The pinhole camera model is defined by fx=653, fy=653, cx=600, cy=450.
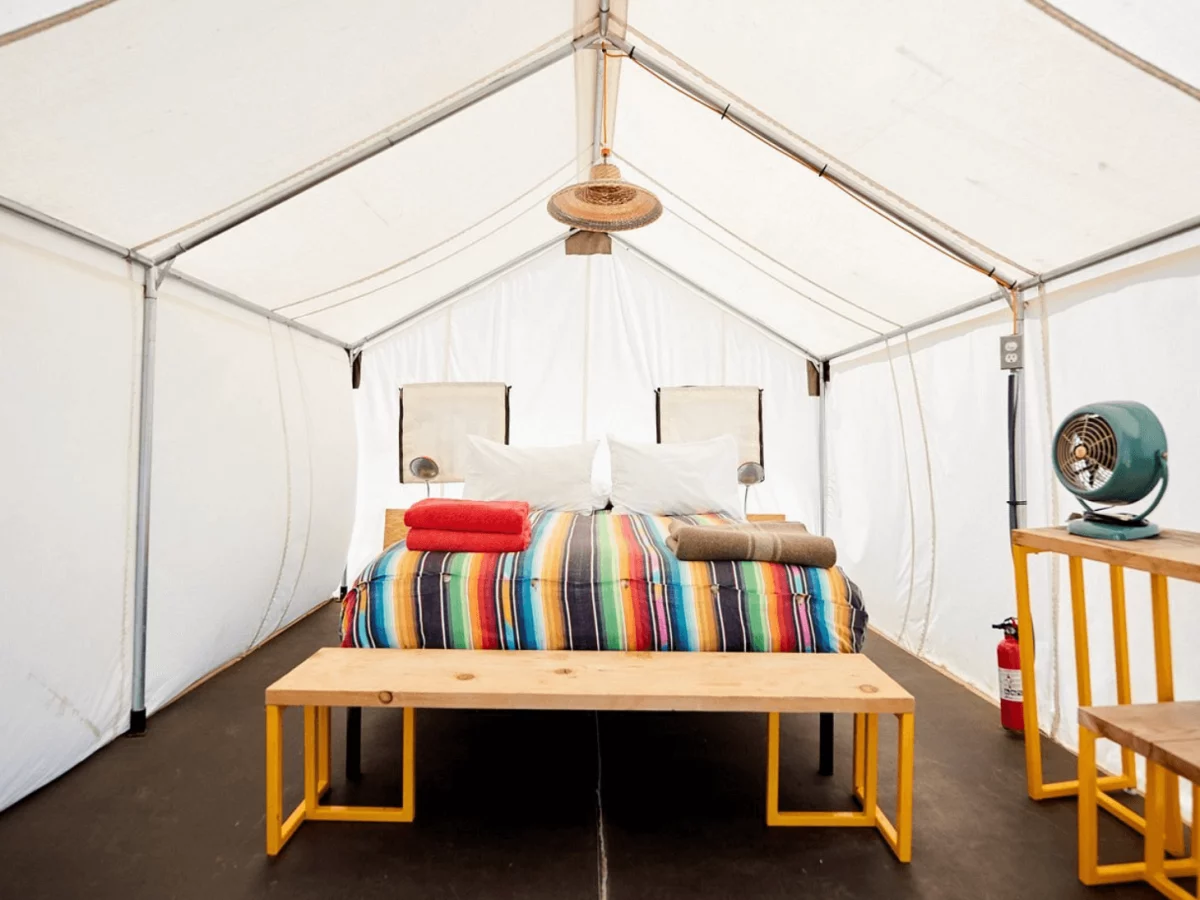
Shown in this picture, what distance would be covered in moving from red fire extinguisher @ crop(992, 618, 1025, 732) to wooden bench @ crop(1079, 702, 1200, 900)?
2.02ft

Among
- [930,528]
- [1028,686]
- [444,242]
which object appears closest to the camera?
[1028,686]

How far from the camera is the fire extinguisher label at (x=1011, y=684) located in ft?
7.52

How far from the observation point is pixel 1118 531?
5.23 ft

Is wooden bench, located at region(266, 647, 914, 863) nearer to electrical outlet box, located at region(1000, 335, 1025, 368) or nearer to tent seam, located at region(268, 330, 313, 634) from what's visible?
electrical outlet box, located at region(1000, 335, 1025, 368)

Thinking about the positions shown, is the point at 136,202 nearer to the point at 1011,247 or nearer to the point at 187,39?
the point at 187,39

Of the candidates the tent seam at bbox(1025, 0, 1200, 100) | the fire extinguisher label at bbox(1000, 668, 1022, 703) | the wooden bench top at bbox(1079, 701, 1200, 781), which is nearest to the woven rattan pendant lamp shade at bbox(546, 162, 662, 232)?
the tent seam at bbox(1025, 0, 1200, 100)

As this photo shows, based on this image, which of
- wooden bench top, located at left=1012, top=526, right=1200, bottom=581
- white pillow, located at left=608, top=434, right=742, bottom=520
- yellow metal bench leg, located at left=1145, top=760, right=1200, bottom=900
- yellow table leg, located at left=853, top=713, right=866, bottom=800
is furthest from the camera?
white pillow, located at left=608, top=434, right=742, bottom=520

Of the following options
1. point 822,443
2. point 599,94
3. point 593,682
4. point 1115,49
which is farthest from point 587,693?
point 822,443

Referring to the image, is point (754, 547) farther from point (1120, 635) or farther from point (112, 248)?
point (112, 248)

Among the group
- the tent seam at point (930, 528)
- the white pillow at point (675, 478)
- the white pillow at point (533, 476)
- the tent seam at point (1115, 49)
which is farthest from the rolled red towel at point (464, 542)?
the tent seam at point (930, 528)

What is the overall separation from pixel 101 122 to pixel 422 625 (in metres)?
1.55

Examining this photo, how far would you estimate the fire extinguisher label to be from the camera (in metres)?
2.29

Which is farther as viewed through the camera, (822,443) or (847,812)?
(822,443)

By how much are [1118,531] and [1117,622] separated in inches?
13.9
